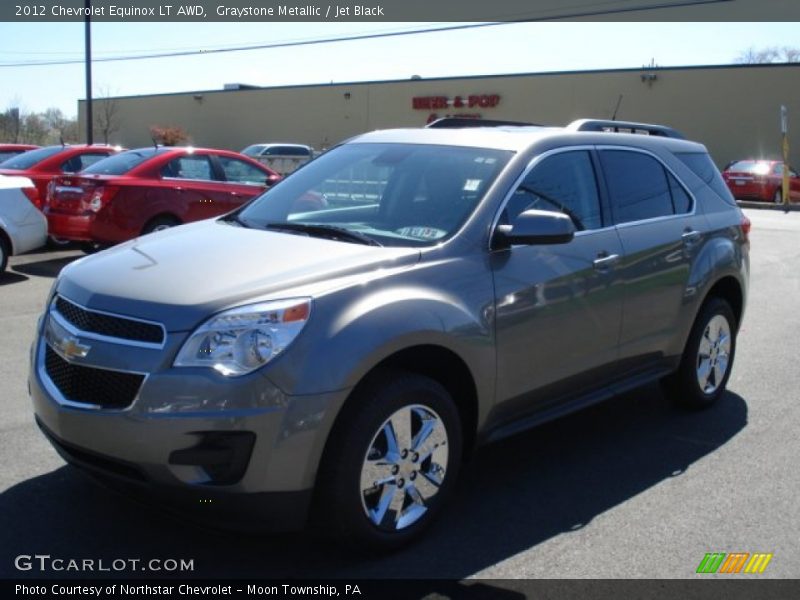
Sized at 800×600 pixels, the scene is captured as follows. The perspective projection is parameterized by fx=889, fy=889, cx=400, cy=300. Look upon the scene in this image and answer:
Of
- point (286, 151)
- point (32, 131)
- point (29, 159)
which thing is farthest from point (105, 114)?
point (29, 159)

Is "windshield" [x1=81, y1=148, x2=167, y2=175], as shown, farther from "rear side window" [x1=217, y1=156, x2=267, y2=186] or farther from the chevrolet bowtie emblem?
the chevrolet bowtie emblem

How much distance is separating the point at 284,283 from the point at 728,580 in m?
2.29

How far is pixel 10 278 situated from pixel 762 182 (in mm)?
25058

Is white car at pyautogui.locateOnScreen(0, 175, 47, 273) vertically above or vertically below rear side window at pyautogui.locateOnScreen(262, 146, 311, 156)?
below

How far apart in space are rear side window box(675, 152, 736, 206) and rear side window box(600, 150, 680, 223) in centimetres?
42

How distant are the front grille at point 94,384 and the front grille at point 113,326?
153 mm

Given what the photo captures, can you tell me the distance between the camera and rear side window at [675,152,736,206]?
6.15 m

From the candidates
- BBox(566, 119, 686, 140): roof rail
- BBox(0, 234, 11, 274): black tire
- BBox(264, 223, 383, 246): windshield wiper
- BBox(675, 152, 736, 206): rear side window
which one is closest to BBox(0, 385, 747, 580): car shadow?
BBox(264, 223, 383, 246): windshield wiper

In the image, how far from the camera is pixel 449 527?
4199 mm

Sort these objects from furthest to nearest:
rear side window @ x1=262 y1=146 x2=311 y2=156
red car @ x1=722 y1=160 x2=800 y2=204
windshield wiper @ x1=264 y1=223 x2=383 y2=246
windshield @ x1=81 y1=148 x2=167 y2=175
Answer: rear side window @ x1=262 y1=146 x2=311 y2=156
red car @ x1=722 y1=160 x2=800 y2=204
windshield @ x1=81 y1=148 x2=167 y2=175
windshield wiper @ x1=264 y1=223 x2=383 y2=246

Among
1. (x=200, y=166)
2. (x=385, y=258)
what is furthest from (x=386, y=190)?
(x=200, y=166)

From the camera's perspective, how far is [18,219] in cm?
1065

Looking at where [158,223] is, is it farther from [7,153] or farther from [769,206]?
[769,206]
